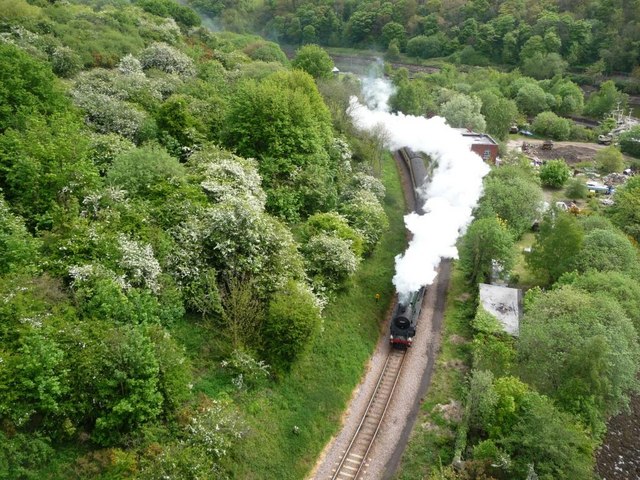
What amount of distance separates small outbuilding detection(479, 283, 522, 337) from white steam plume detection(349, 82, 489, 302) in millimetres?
4020

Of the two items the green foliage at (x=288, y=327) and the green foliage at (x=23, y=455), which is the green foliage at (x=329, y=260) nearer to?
the green foliage at (x=288, y=327)

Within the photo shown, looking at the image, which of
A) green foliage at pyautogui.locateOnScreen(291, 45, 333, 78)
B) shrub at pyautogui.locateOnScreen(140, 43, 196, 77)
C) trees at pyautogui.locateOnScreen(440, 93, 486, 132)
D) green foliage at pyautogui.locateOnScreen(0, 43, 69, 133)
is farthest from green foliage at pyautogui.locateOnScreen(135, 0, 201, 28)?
green foliage at pyautogui.locateOnScreen(0, 43, 69, 133)

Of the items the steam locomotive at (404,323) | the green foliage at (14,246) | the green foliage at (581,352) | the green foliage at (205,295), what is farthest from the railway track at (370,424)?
the green foliage at (14,246)

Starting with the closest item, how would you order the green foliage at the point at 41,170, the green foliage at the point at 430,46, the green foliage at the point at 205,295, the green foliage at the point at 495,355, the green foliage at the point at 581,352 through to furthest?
the green foliage at the point at 581,352, the green foliage at the point at 41,170, the green foliage at the point at 205,295, the green foliage at the point at 495,355, the green foliage at the point at 430,46

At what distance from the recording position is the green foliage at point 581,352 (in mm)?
27562

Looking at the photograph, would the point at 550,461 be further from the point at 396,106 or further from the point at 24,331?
the point at 396,106

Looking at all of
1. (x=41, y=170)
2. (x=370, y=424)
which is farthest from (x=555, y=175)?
(x=41, y=170)

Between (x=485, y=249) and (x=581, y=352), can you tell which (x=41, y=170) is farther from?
(x=581, y=352)

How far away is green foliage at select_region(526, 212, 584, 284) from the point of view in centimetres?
3994

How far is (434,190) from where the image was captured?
1957 inches

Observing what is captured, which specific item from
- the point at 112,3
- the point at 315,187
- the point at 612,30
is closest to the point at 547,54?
the point at 612,30

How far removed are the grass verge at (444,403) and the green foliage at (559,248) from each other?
684cm

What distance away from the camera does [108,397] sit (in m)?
22.1

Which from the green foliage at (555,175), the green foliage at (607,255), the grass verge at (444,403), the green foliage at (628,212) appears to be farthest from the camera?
the green foliage at (555,175)
